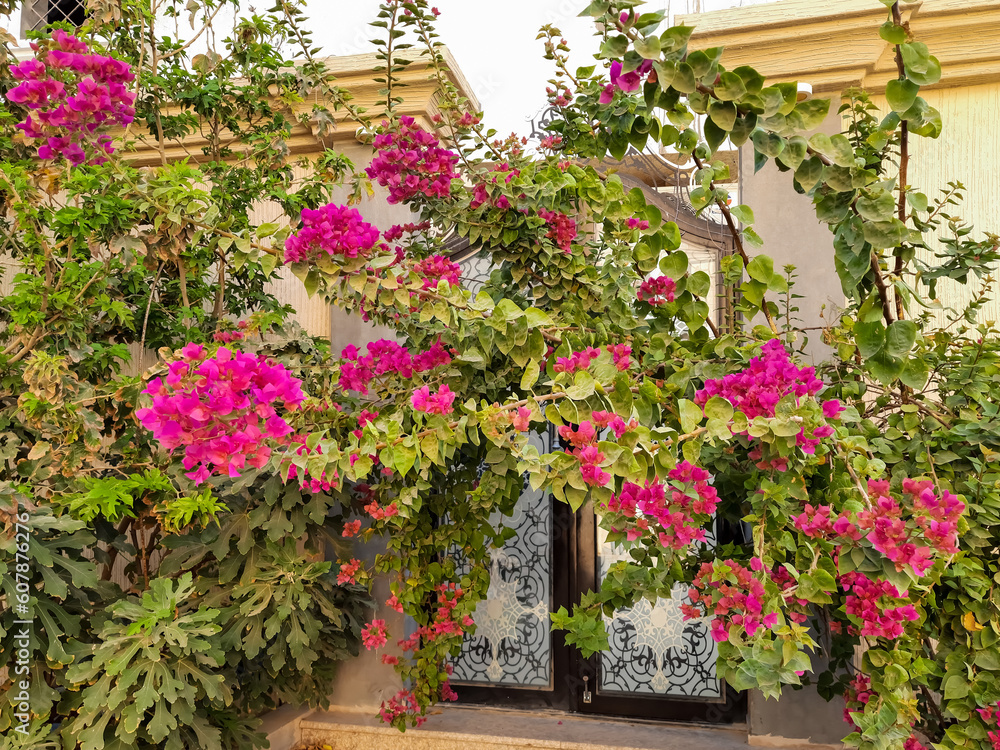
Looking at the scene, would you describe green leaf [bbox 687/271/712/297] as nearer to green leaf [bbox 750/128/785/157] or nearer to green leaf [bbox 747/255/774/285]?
green leaf [bbox 747/255/774/285]

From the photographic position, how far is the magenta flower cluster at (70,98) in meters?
1.67

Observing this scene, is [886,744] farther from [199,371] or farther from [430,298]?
[199,371]

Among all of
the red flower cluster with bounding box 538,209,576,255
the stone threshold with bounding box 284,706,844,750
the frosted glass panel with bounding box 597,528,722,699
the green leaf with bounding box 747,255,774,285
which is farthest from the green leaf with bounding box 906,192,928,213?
the stone threshold with bounding box 284,706,844,750

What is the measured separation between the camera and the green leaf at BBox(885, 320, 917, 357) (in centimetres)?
88

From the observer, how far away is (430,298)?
1327 mm

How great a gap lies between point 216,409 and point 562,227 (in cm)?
110

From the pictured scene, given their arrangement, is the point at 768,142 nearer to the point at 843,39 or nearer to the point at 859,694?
the point at 859,694

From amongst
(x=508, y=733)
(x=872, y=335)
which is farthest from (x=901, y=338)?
(x=508, y=733)

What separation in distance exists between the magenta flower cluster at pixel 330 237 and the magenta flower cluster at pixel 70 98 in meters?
0.89

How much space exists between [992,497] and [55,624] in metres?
2.34

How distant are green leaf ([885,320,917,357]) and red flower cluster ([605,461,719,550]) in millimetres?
431

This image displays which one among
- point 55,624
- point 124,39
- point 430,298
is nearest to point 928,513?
point 430,298

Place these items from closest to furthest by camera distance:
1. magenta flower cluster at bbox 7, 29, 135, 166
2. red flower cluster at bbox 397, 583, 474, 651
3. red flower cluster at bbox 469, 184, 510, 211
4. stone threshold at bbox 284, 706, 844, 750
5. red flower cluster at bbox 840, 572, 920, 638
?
→ red flower cluster at bbox 840, 572, 920, 638, magenta flower cluster at bbox 7, 29, 135, 166, red flower cluster at bbox 469, 184, 510, 211, red flower cluster at bbox 397, 583, 474, 651, stone threshold at bbox 284, 706, 844, 750

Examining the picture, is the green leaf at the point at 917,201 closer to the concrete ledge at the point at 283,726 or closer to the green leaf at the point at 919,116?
the green leaf at the point at 919,116
